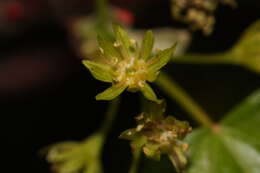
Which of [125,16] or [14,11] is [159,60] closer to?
[125,16]

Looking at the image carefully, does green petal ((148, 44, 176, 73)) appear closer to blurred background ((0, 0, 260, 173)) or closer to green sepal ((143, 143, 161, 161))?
green sepal ((143, 143, 161, 161))

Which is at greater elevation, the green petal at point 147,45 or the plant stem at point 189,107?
the green petal at point 147,45

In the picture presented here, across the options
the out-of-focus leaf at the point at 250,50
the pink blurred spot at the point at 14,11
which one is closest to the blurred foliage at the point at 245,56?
the out-of-focus leaf at the point at 250,50

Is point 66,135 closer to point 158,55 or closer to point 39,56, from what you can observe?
point 39,56

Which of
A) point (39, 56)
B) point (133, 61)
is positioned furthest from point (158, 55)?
point (39, 56)

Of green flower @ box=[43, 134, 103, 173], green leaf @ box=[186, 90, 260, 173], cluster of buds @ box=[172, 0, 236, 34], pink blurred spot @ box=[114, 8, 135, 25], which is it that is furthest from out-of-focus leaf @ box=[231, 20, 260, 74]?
pink blurred spot @ box=[114, 8, 135, 25]

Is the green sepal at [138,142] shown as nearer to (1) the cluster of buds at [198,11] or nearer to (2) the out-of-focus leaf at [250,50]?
(1) the cluster of buds at [198,11]
